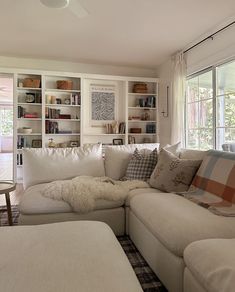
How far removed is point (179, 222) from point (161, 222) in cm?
14

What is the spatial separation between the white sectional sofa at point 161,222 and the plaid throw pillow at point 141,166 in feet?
1.05

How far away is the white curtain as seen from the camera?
4352 millimetres

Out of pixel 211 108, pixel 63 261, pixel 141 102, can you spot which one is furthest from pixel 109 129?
pixel 63 261

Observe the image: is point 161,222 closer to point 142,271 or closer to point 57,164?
point 142,271

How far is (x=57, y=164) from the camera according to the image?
9.06ft

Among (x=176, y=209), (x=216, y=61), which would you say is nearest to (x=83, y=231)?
(x=176, y=209)

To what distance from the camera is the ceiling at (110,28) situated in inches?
114

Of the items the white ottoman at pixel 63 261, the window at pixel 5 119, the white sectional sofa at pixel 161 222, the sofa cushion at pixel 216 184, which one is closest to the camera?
the white ottoman at pixel 63 261

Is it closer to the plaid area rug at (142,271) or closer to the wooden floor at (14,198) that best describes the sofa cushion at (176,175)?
the plaid area rug at (142,271)

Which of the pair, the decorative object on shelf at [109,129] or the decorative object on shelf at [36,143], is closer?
the decorative object on shelf at [36,143]

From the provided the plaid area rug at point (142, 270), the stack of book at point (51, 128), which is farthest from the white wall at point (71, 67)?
the plaid area rug at point (142, 270)

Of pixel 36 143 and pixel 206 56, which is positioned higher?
pixel 206 56

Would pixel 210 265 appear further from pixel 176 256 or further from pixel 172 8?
pixel 172 8

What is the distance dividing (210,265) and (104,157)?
2.13m
